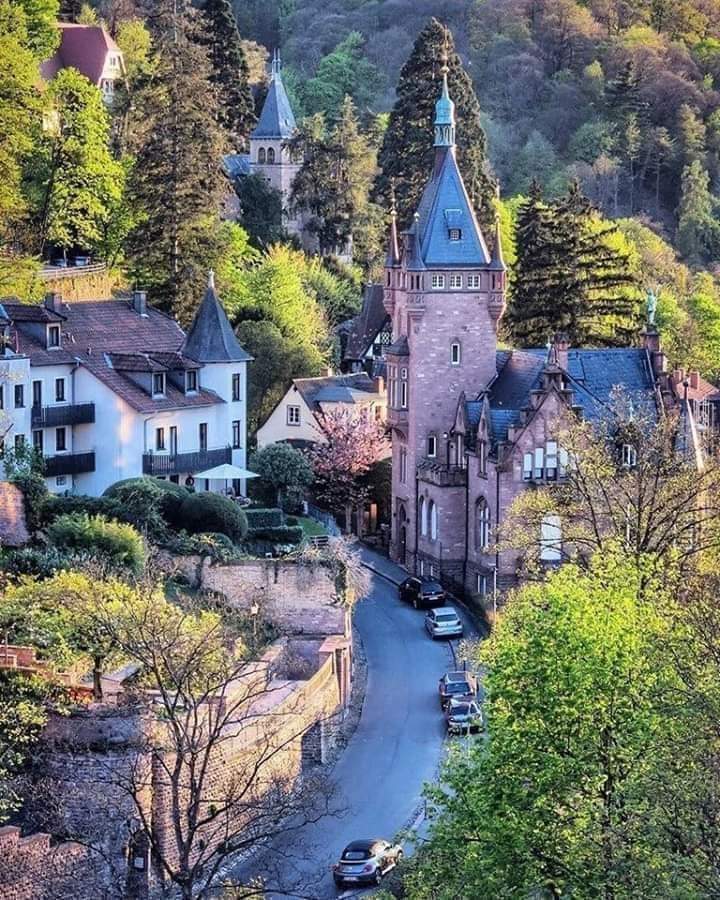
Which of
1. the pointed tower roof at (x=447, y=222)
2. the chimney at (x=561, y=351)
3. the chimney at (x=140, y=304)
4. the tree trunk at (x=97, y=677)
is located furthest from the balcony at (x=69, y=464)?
the tree trunk at (x=97, y=677)

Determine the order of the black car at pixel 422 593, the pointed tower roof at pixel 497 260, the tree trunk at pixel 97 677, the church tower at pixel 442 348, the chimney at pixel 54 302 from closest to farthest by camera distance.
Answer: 1. the tree trunk at pixel 97 677
2. the black car at pixel 422 593
3. the chimney at pixel 54 302
4. the church tower at pixel 442 348
5. the pointed tower roof at pixel 497 260

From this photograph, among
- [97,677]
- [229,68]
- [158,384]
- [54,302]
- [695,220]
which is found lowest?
[97,677]

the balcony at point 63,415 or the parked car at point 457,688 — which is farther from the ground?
the balcony at point 63,415

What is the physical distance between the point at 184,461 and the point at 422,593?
8.58m

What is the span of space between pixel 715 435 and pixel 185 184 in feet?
72.7

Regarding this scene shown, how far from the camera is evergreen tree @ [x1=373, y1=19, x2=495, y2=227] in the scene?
314ft

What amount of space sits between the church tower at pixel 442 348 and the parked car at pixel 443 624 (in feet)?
23.9

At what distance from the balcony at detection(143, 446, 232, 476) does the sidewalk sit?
5583 mm

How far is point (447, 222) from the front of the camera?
231 ft

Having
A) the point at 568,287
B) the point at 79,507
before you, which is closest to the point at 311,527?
the point at 79,507

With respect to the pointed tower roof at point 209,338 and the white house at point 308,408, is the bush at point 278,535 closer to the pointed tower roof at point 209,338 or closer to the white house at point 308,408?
the pointed tower roof at point 209,338

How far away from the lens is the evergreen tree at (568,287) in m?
89.1

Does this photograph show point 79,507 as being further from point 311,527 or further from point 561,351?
point 561,351

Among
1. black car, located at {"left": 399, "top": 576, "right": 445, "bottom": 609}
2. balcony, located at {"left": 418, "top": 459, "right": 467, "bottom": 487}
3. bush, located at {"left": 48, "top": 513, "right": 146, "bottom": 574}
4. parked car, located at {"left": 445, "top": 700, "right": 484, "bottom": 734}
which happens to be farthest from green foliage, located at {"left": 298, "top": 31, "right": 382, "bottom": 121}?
parked car, located at {"left": 445, "top": 700, "right": 484, "bottom": 734}
